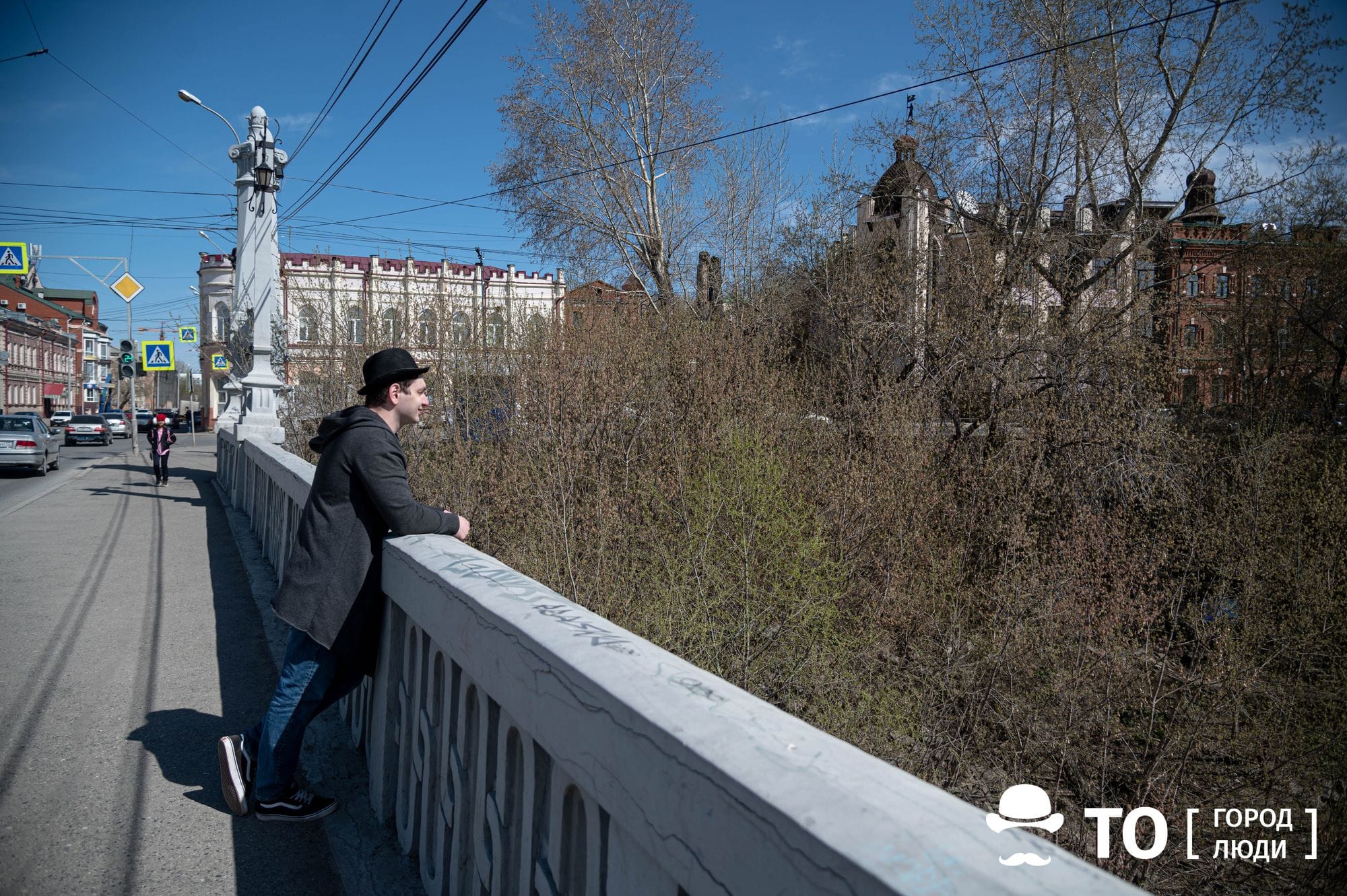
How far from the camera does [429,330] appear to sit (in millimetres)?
11438

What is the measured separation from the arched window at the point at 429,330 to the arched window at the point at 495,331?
25.6 inches

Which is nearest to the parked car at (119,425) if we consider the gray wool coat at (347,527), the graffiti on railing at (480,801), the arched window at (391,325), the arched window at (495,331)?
the arched window at (391,325)

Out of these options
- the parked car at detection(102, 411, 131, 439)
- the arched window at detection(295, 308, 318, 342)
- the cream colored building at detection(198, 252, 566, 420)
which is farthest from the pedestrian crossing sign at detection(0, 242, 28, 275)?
the parked car at detection(102, 411, 131, 439)

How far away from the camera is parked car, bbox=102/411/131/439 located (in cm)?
5419

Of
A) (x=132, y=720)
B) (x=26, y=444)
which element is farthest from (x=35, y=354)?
(x=132, y=720)

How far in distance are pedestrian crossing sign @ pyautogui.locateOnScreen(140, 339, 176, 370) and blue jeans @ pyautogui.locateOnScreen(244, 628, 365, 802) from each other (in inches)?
1055

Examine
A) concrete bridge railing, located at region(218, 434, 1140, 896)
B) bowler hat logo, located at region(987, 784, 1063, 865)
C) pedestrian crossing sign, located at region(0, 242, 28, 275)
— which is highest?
pedestrian crossing sign, located at region(0, 242, 28, 275)

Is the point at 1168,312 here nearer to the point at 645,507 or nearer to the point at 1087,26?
the point at 1087,26

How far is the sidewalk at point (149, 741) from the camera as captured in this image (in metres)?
3.21

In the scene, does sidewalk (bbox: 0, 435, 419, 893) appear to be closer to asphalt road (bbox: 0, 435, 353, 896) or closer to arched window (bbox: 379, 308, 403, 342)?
asphalt road (bbox: 0, 435, 353, 896)

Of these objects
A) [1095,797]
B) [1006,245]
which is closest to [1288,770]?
[1095,797]

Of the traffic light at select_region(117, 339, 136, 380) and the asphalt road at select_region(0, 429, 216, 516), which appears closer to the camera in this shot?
the asphalt road at select_region(0, 429, 216, 516)

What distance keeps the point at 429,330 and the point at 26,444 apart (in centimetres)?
1749

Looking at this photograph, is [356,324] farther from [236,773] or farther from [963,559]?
[236,773]
